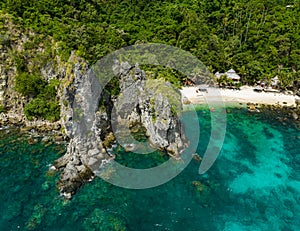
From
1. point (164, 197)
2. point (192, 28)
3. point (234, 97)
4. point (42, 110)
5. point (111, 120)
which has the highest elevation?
point (192, 28)

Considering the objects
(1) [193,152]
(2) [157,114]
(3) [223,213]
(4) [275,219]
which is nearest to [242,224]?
(3) [223,213]

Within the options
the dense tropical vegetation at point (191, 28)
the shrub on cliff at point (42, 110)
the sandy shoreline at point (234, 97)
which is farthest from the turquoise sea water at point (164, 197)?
the dense tropical vegetation at point (191, 28)

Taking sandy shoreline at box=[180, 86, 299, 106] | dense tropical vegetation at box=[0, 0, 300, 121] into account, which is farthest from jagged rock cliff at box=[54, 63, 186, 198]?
sandy shoreline at box=[180, 86, 299, 106]

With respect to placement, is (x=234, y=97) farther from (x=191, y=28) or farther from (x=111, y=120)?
(x=111, y=120)

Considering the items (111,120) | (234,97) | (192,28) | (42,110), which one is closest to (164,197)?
(111,120)

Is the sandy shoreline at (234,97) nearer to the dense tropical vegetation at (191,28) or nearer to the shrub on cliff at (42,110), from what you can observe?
the dense tropical vegetation at (191,28)

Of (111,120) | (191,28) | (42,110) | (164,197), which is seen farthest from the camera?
(191,28)

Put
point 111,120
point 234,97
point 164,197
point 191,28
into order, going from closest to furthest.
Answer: point 164,197 → point 111,120 → point 234,97 → point 191,28
